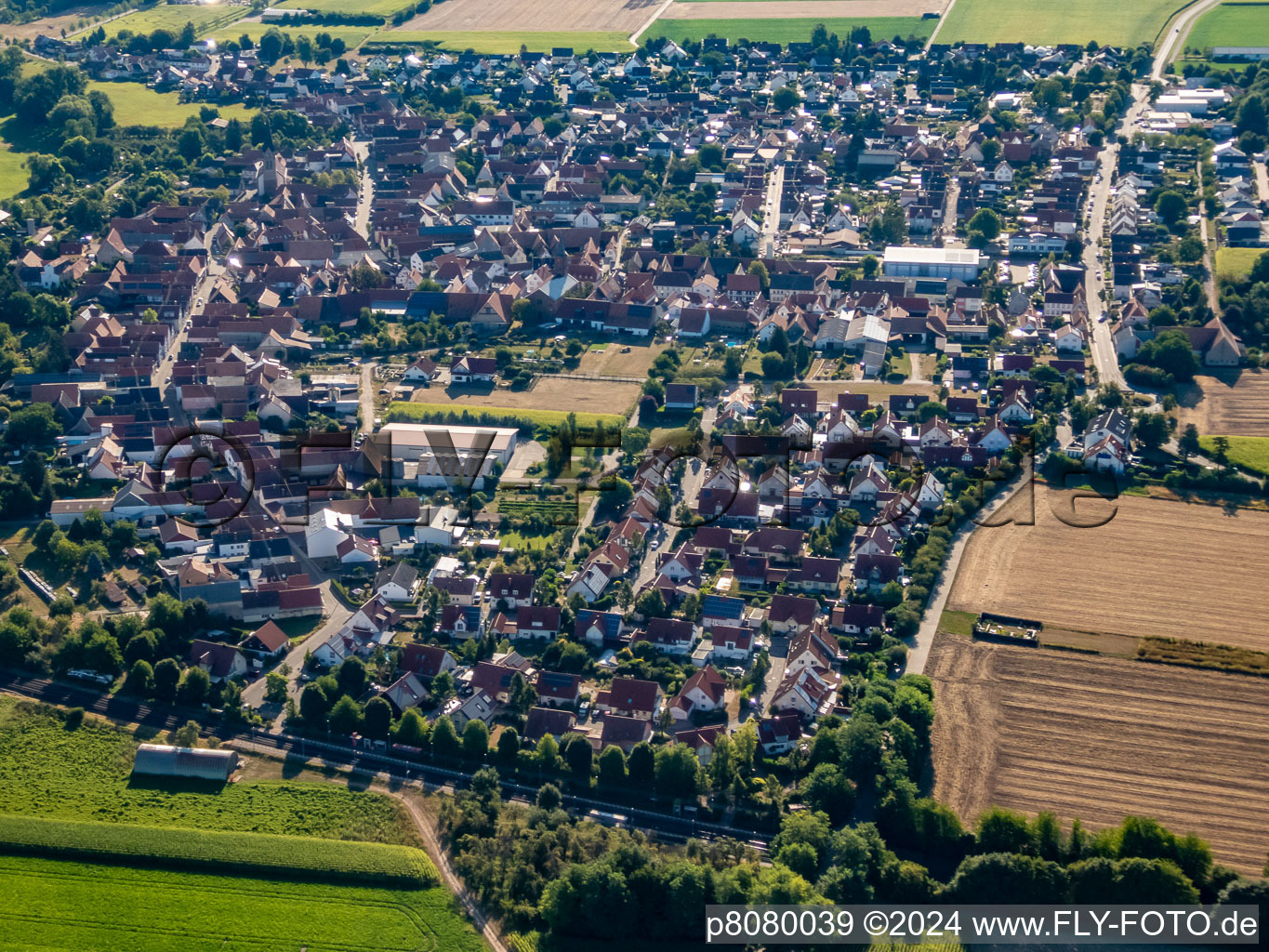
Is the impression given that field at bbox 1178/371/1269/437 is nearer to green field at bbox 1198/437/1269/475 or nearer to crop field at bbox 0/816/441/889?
green field at bbox 1198/437/1269/475

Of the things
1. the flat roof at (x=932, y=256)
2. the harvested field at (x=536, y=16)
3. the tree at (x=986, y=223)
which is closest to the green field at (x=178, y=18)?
the harvested field at (x=536, y=16)

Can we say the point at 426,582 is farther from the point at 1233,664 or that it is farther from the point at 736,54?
the point at 736,54

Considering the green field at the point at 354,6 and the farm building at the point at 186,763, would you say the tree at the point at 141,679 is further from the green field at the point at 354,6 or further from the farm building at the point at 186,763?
the green field at the point at 354,6

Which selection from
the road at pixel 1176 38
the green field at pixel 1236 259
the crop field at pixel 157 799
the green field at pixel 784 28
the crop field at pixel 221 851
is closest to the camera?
the crop field at pixel 221 851

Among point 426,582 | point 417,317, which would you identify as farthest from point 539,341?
point 426,582

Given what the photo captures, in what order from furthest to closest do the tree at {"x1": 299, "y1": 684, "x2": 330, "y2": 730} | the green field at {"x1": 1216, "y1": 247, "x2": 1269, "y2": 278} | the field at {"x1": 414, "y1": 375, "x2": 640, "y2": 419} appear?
the green field at {"x1": 1216, "y1": 247, "x2": 1269, "y2": 278} < the field at {"x1": 414, "y1": 375, "x2": 640, "y2": 419} < the tree at {"x1": 299, "y1": 684, "x2": 330, "y2": 730}

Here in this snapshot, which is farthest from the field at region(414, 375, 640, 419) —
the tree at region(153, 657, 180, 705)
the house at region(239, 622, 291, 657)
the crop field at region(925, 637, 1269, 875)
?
the crop field at region(925, 637, 1269, 875)
